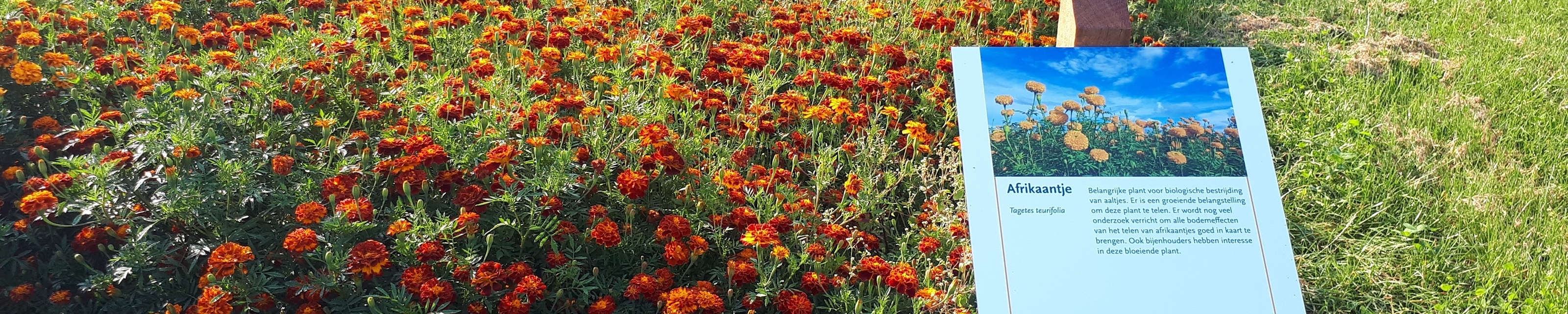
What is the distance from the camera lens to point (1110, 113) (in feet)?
7.97

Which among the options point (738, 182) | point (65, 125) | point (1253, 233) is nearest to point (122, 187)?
point (65, 125)

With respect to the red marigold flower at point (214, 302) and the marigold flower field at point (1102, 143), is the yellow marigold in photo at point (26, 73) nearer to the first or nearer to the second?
the red marigold flower at point (214, 302)

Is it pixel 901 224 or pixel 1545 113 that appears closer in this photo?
pixel 901 224

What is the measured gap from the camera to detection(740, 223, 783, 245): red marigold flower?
2.49 m

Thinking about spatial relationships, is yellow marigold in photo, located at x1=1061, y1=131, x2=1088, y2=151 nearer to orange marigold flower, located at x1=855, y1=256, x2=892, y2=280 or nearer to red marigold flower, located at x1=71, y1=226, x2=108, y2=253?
orange marigold flower, located at x1=855, y1=256, x2=892, y2=280

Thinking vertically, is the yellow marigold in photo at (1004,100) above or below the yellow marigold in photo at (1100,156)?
above

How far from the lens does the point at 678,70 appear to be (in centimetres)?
317

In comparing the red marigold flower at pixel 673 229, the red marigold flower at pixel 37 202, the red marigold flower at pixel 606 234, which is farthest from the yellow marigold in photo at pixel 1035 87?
the red marigold flower at pixel 37 202

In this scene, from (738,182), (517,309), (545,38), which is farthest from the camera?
(545,38)

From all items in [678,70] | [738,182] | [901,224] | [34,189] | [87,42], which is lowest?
[901,224]

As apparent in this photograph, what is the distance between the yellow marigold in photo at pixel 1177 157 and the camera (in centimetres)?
235

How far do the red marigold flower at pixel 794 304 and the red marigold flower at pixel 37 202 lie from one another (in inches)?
63.4

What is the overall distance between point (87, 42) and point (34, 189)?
818 mm

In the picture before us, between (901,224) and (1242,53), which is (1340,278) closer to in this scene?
(1242,53)
